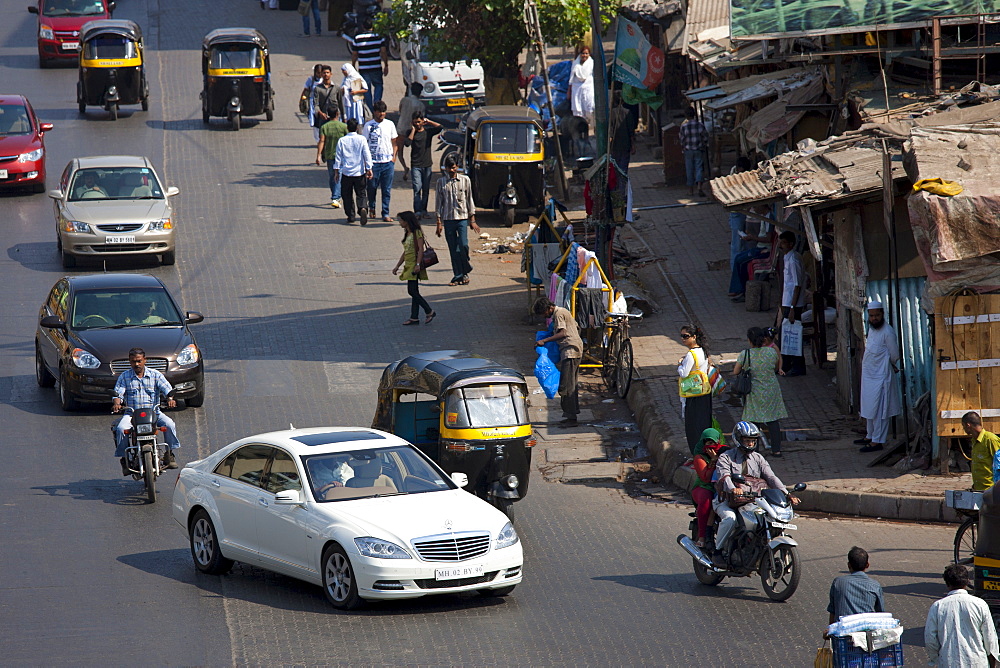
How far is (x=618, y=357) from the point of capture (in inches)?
725

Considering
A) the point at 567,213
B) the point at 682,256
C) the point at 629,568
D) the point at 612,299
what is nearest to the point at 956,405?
the point at 629,568

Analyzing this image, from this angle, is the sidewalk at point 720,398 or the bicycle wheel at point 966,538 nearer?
the bicycle wheel at point 966,538

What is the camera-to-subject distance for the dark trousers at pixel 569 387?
17.3 meters

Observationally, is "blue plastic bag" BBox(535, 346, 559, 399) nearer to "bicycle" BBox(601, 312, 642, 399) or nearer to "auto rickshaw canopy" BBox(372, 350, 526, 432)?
"bicycle" BBox(601, 312, 642, 399)

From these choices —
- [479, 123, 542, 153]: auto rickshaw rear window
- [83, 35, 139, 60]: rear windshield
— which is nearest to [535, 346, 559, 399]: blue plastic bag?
[479, 123, 542, 153]: auto rickshaw rear window

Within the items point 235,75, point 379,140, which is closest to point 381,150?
point 379,140

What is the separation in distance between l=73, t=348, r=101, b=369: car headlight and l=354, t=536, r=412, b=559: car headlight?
7.66 meters

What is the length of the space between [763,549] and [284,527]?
3.97 metres

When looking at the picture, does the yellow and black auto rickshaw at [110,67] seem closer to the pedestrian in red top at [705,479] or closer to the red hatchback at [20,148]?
the red hatchback at [20,148]

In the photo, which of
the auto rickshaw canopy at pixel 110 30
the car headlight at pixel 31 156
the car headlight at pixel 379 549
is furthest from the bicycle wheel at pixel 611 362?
the auto rickshaw canopy at pixel 110 30

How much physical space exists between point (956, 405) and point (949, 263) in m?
1.50

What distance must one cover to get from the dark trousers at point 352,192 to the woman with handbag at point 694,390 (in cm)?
1220

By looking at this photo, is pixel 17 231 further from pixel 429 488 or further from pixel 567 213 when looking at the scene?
pixel 429 488

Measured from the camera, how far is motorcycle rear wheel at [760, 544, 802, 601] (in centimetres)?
1108
